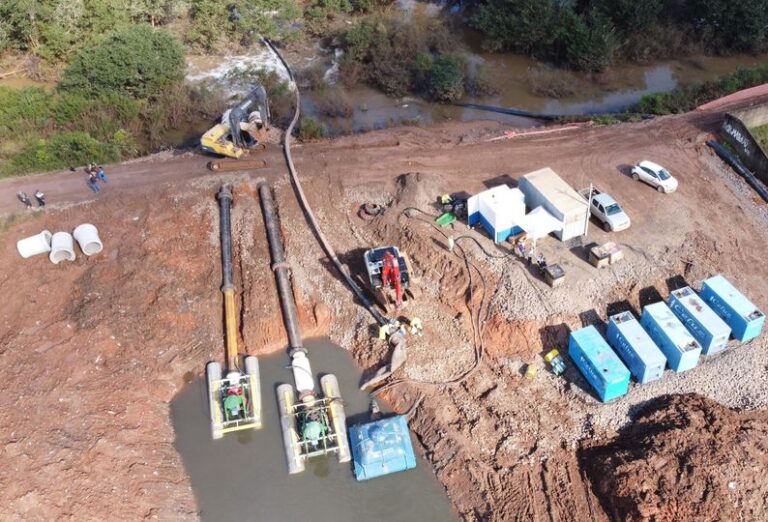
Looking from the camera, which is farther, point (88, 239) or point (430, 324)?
point (88, 239)

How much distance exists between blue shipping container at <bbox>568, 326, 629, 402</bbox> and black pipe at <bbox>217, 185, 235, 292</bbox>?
1490 centimetres

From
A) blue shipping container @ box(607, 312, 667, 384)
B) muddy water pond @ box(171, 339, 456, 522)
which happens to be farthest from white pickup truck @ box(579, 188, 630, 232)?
muddy water pond @ box(171, 339, 456, 522)

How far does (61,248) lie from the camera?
94.2ft

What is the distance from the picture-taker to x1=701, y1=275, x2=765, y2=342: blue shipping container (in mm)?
23375

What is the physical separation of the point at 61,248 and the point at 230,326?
9.38 metres

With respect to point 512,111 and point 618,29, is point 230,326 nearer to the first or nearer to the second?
point 512,111

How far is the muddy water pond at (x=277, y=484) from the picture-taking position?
70.3 feet

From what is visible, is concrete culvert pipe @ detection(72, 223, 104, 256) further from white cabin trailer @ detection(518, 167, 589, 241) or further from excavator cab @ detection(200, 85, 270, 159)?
white cabin trailer @ detection(518, 167, 589, 241)

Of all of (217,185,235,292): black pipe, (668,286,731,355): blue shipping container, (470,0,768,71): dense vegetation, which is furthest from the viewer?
(470,0,768,71): dense vegetation

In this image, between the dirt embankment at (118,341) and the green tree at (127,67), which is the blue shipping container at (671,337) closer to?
the dirt embankment at (118,341)

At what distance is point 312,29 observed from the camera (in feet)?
168

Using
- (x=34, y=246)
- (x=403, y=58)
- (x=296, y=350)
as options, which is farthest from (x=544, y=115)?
(x=34, y=246)

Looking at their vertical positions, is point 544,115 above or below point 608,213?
below

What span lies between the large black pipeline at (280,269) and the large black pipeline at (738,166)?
23086mm
